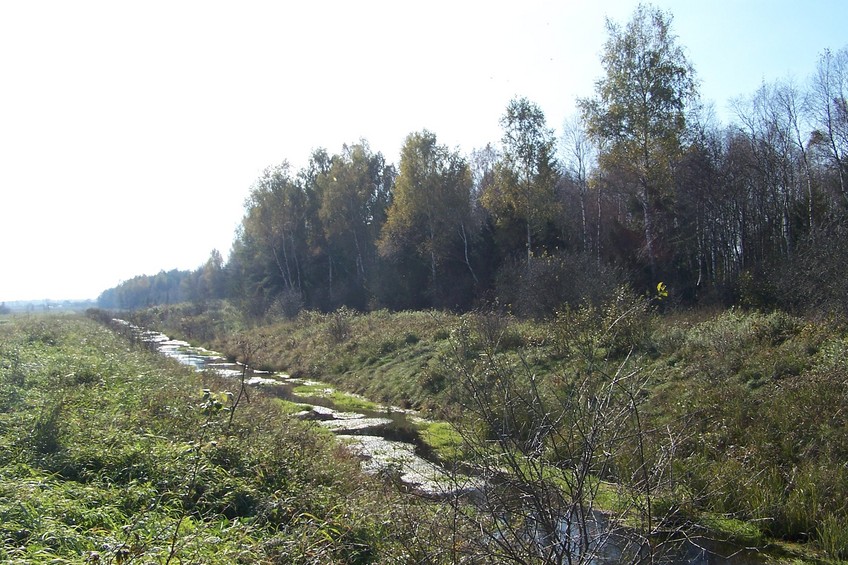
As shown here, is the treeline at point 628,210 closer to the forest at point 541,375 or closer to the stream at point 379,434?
the forest at point 541,375

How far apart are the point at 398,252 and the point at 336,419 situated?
1076 inches

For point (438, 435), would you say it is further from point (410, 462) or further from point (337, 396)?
point (337, 396)

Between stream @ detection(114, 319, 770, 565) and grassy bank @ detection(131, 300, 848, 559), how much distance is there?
1.40 feet

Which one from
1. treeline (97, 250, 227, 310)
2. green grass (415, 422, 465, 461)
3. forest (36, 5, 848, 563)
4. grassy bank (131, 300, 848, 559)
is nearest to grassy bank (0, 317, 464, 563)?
forest (36, 5, 848, 563)

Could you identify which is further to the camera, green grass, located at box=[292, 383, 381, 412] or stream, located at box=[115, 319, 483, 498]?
green grass, located at box=[292, 383, 381, 412]

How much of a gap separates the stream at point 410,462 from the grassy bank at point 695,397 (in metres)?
0.43

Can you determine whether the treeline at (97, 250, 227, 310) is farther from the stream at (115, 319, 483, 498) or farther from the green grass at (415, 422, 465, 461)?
the green grass at (415, 422, 465, 461)

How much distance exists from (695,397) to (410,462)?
237 inches

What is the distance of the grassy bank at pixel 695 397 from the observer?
6305mm

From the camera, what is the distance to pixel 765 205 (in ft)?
87.5

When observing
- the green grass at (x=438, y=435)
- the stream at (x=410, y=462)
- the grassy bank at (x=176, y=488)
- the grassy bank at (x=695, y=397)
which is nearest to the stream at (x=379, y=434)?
the stream at (x=410, y=462)

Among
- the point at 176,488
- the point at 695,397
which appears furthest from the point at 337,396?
the point at 176,488

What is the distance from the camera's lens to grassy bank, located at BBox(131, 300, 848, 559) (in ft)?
20.7

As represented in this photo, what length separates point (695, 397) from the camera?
12438 millimetres
